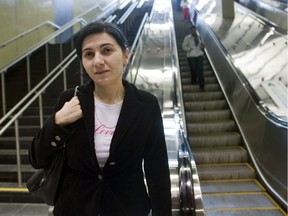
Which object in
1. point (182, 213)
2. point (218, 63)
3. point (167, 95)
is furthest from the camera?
point (218, 63)

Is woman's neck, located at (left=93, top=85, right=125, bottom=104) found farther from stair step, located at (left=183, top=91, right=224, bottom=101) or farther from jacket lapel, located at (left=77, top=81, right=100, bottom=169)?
stair step, located at (left=183, top=91, right=224, bottom=101)

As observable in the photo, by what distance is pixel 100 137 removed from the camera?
134cm

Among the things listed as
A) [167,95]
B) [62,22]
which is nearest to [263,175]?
[167,95]

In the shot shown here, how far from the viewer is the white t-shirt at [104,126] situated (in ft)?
4.37

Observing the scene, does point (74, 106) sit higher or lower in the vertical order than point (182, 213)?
higher

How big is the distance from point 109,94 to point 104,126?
14cm

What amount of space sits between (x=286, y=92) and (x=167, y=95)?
6.25ft

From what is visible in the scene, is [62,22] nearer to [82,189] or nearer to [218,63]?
[218,63]

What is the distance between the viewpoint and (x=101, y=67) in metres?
1.32

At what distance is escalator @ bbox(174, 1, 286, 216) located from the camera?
4.14 meters

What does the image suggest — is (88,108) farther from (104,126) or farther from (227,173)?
(227,173)

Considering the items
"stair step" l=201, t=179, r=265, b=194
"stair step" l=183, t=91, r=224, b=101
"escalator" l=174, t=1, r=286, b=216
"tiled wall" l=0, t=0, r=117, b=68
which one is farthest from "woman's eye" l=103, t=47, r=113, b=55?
"tiled wall" l=0, t=0, r=117, b=68

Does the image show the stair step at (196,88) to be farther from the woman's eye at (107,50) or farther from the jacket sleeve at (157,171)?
the woman's eye at (107,50)

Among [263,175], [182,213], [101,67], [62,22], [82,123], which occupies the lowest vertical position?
[263,175]
